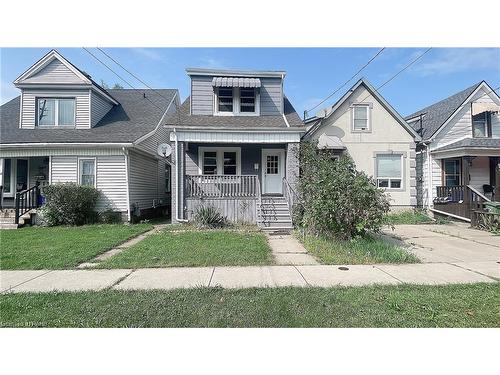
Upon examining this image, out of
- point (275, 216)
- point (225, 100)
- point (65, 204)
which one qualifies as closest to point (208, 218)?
point (275, 216)

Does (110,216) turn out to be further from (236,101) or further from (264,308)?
(264,308)

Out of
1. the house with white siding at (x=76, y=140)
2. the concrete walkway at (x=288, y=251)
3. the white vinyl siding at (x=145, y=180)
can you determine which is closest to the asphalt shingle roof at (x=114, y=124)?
the house with white siding at (x=76, y=140)

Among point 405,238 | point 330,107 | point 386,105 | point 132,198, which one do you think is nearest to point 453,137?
point 386,105

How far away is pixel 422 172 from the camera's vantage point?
15180mm

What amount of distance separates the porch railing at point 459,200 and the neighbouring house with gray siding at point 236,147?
26.9 feet

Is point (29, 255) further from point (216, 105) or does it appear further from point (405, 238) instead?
point (405, 238)

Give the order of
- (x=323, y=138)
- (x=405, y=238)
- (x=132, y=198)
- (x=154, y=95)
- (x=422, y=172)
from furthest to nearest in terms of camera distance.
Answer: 1. (x=154, y=95)
2. (x=422, y=172)
3. (x=323, y=138)
4. (x=132, y=198)
5. (x=405, y=238)

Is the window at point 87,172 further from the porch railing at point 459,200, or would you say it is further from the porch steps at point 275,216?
the porch railing at point 459,200

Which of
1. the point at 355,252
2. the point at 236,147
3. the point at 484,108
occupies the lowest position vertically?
the point at 355,252

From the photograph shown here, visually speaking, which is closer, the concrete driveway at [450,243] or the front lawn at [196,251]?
the front lawn at [196,251]

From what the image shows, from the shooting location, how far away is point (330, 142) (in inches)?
541

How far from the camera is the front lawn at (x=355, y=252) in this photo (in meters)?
6.23

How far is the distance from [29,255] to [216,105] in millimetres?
9629

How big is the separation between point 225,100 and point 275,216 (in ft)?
21.8
